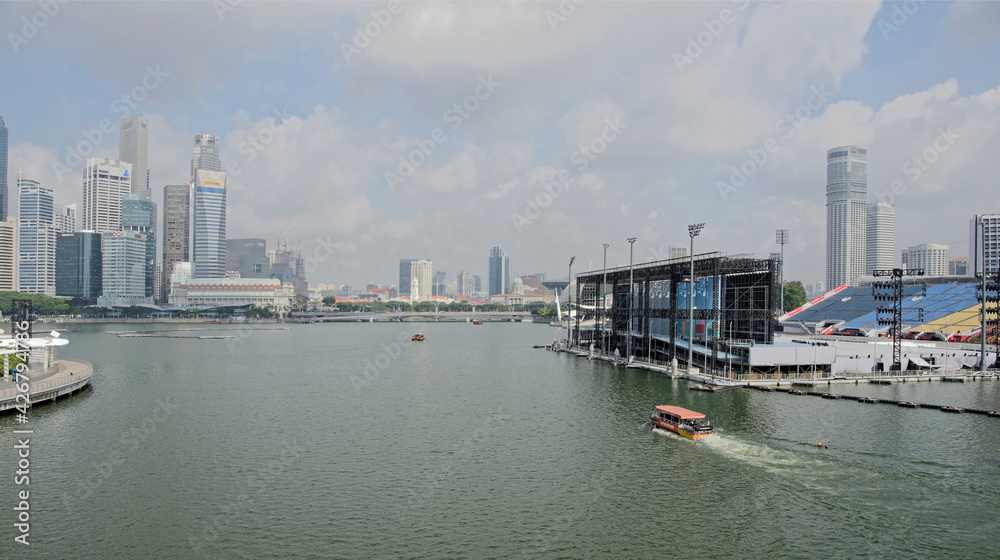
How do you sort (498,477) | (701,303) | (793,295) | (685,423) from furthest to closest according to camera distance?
(793,295)
(701,303)
(685,423)
(498,477)

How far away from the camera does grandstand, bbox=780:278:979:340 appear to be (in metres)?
89.0

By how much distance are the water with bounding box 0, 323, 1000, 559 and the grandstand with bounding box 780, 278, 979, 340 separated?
1645 inches

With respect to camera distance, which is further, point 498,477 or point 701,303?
point 701,303

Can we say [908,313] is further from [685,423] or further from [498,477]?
[498,477]

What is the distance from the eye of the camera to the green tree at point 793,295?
151750mm

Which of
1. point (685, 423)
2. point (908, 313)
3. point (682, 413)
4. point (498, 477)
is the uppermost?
point (908, 313)

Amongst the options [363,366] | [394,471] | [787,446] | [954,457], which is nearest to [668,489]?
[787,446]

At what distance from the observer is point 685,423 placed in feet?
123

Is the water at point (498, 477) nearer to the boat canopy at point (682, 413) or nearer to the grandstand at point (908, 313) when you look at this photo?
the boat canopy at point (682, 413)

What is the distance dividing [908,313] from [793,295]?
57563mm

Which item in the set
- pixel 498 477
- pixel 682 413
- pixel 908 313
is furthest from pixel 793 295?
pixel 498 477

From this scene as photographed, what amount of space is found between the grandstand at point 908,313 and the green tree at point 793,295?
→ 30019 millimetres

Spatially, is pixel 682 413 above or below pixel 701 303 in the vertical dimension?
below

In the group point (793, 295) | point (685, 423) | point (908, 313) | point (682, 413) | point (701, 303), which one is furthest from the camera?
point (793, 295)
